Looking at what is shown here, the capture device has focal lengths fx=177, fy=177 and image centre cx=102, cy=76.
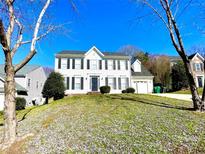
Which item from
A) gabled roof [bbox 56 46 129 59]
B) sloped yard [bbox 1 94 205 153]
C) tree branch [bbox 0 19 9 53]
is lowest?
sloped yard [bbox 1 94 205 153]

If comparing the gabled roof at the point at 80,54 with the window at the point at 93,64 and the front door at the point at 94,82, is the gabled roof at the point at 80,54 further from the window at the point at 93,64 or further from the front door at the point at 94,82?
the front door at the point at 94,82

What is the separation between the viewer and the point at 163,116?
25.9 feet

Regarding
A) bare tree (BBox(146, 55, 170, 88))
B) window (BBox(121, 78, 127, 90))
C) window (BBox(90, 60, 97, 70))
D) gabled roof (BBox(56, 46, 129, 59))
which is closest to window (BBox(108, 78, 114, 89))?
window (BBox(121, 78, 127, 90))

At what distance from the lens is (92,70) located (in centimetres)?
Answer: 2569

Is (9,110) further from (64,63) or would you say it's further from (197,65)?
(197,65)

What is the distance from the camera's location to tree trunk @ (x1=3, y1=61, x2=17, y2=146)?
20.8 ft

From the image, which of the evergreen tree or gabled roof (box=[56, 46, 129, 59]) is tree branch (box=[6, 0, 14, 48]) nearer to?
gabled roof (box=[56, 46, 129, 59])

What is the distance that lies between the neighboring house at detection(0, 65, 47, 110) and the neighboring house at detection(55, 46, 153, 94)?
170 inches

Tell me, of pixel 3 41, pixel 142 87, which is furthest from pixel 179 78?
pixel 3 41

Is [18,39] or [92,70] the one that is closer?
[18,39]

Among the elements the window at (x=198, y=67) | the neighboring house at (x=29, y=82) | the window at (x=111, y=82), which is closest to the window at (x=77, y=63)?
the window at (x=111, y=82)

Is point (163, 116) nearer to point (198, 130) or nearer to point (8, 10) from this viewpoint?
point (198, 130)

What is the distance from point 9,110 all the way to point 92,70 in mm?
19486

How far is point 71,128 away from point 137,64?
949 inches
